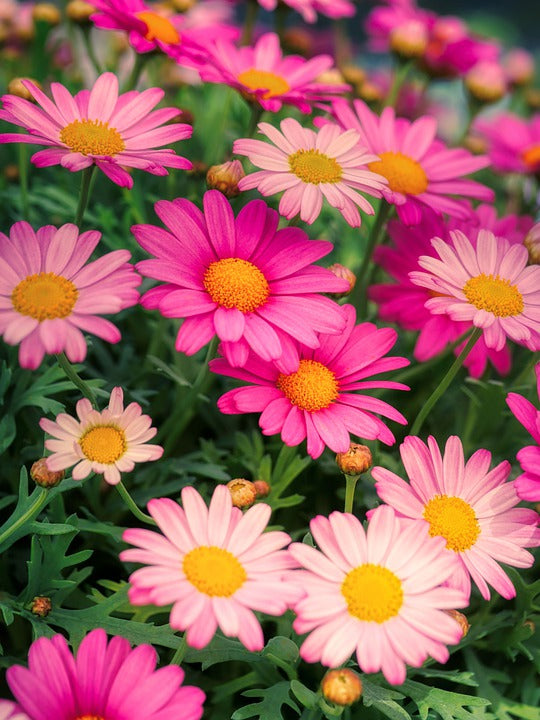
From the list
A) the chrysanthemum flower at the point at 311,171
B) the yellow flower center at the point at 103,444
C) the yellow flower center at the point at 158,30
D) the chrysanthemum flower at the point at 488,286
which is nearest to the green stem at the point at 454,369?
the chrysanthemum flower at the point at 488,286

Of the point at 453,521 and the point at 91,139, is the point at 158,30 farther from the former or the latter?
the point at 453,521

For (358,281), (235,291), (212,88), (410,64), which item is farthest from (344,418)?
(212,88)

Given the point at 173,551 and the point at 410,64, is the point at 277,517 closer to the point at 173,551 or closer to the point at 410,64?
the point at 173,551

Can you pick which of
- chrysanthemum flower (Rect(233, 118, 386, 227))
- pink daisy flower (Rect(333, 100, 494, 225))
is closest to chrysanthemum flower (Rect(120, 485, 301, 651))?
chrysanthemum flower (Rect(233, 118, 386, 227))

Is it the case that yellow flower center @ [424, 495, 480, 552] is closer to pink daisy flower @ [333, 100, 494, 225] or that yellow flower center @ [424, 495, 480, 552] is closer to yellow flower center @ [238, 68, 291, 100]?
pink daisy flower @ [333, 100, 494, 225]

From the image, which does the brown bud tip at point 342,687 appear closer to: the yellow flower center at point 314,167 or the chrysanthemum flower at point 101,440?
the chrysanthemum flower at point 101,440
